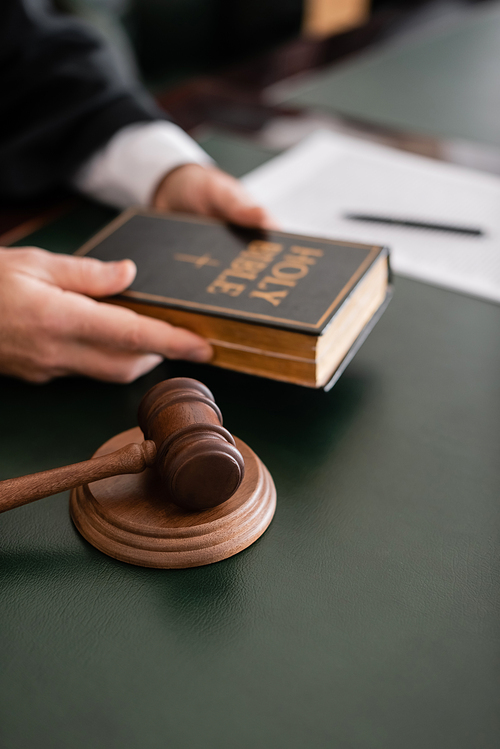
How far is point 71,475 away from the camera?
56 cm

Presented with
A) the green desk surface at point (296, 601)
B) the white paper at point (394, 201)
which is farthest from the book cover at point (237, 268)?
the white paper at point (394, 201)

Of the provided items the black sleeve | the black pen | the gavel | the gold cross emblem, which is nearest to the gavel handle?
the gavel

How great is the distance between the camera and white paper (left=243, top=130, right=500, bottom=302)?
104cm

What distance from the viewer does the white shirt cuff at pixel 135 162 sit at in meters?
1.21

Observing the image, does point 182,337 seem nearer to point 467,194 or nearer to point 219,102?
point 467,194

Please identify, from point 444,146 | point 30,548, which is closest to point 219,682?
point 30,548

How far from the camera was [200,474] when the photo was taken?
547 mm

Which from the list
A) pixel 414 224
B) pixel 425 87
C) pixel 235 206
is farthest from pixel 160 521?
pixel 425 87

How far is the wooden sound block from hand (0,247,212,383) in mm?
Answer: 184

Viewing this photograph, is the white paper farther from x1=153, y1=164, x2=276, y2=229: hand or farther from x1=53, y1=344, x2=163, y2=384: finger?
x1=53, y1=344, x2=163, y2=384: finger

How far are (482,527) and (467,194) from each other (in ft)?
2.55

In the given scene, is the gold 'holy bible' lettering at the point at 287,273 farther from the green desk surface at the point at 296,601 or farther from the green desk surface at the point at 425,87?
the green desk surface at the point at 425,87

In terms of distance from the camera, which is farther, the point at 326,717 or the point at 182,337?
the point at 182,337

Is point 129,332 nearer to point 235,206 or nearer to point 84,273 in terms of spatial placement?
point 84,273
